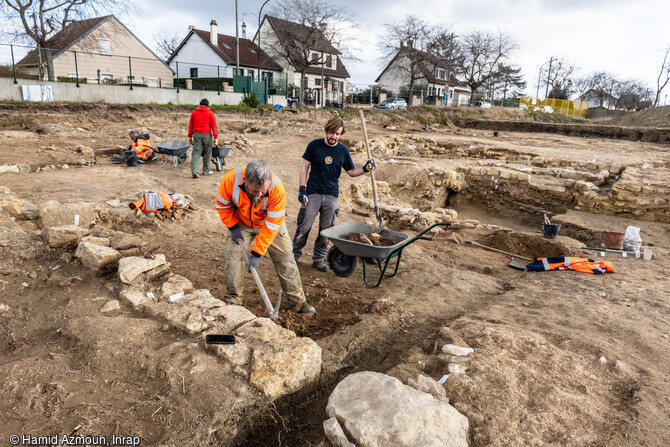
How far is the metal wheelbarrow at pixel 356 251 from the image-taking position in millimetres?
4282

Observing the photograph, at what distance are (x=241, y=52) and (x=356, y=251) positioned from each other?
3322 cm

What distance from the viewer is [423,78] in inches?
1368

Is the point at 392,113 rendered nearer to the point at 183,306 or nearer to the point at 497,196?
the point at 497,196

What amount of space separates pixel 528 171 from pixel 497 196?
1.32 meters

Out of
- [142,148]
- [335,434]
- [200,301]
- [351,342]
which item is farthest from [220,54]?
[335,434]

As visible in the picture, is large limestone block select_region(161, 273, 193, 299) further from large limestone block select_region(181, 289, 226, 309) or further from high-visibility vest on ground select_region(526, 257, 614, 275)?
high-visibility vest on ground select_region(526, 257, 614, 275)

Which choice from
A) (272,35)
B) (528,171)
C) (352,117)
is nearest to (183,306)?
(528,171)

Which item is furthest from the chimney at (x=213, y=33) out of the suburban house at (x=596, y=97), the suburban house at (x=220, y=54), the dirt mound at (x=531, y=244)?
the suburban house at (x=596, y=97)

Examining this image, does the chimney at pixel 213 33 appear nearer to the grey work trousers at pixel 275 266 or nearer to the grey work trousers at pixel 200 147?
the grey work trousers at pixel 200 147

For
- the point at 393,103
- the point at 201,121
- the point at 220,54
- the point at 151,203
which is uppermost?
the point at 220,54

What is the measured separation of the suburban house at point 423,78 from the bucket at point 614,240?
2703 cm

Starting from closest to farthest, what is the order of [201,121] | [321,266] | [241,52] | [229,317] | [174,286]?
[229,317], [174,286], [321,266], [201,121], [241,52]

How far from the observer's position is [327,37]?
29.0m

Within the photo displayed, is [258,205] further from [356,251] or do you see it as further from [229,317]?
[356,251]
